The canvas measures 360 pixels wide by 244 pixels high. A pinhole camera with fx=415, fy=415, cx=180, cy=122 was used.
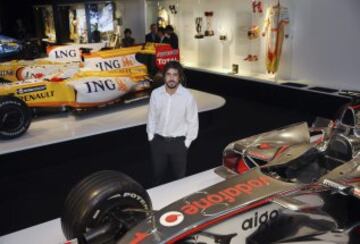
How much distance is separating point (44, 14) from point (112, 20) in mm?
4516

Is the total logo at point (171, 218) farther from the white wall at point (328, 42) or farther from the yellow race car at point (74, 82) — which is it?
the white wall at point (328, 42)

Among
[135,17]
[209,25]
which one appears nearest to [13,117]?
Answer: [209,25]

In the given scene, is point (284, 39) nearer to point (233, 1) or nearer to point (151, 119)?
point (233, 1)

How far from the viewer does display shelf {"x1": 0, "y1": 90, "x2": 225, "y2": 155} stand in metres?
4.78

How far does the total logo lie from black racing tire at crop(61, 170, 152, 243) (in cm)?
25

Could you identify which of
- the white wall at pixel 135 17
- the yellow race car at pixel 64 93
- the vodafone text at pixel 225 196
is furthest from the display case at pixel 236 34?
the vodafone text at pixel 225 196

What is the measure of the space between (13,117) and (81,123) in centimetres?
97

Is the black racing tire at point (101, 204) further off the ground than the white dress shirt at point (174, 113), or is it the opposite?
the white dress shirt at point (174, 113)

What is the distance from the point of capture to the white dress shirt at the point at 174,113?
3.58 m

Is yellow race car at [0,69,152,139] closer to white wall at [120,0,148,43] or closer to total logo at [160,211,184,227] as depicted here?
total logo at [160,211,184,227]

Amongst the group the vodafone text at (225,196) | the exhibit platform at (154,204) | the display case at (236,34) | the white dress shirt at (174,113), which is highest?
the display case at (236,34)

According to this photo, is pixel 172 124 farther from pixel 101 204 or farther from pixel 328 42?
pixel 328 42

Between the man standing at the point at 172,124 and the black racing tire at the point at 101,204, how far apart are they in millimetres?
1144

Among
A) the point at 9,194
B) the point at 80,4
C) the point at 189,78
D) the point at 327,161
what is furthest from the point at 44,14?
the point at 327,161
